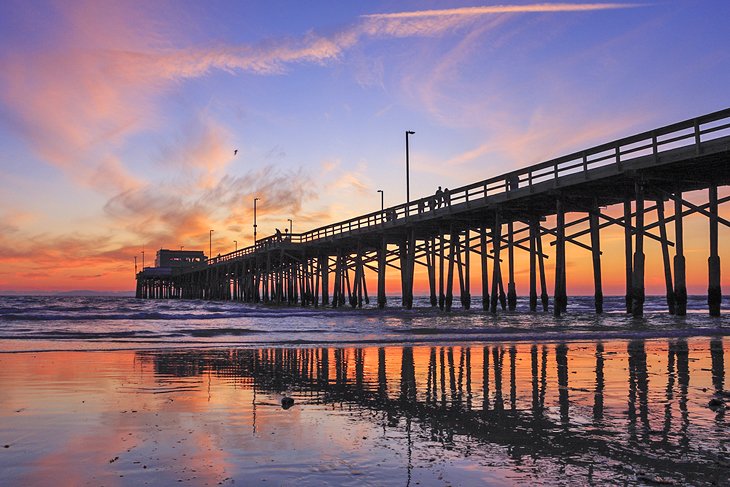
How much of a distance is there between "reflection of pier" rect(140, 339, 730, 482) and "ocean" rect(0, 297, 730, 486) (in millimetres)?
25

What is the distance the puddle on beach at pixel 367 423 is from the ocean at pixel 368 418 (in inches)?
0.8

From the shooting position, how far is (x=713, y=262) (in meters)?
20.7

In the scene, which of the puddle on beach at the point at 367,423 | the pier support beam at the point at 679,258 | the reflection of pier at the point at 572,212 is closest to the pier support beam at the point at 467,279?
the reflection of pier at the point at 572,212

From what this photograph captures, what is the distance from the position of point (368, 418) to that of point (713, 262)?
732 inches

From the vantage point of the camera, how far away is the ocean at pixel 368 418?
3.89m

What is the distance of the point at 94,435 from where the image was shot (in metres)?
4.96

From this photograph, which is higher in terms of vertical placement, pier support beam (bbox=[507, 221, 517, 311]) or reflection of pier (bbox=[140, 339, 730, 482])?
pier support beam (bbox=[507, 221, 517, 311])

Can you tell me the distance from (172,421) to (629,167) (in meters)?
19.3

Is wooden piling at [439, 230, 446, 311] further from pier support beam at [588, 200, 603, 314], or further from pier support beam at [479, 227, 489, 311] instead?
pier support beam at [588, 200, 603, 314]

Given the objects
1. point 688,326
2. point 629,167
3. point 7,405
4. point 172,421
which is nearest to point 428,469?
point 172,421

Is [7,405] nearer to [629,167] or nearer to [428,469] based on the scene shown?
[428,469]

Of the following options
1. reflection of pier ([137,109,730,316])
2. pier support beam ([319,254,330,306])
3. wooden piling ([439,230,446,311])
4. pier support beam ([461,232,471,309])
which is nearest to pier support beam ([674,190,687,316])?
reflection of pier ([137,109,730,316])

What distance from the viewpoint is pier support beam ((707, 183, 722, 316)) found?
66.8 ft

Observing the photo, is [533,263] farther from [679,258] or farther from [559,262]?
[679,258]
